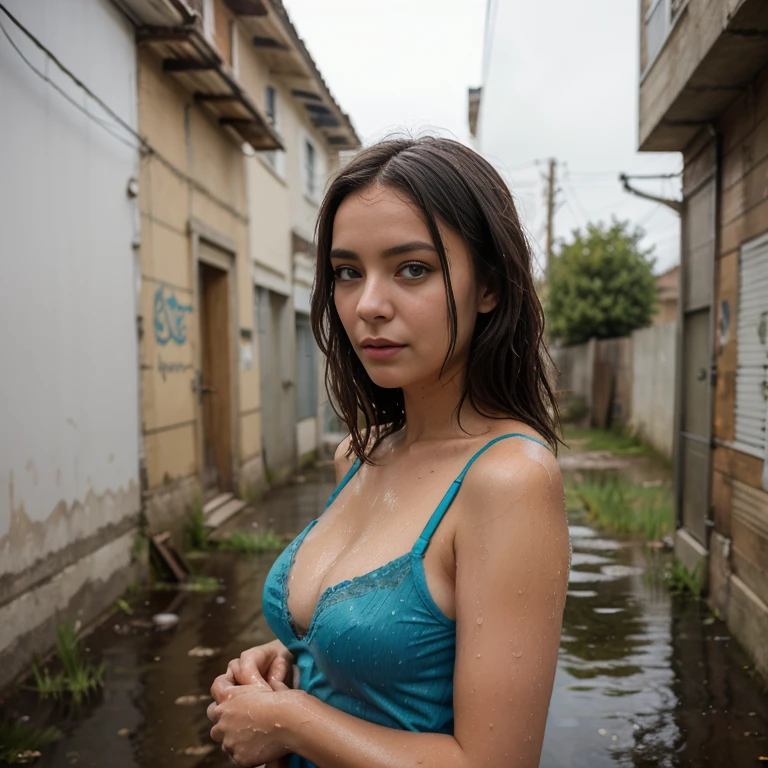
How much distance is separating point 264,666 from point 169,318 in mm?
5195

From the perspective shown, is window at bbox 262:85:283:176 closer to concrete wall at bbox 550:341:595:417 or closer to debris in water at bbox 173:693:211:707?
debris in water at bbox 173:693:211:707

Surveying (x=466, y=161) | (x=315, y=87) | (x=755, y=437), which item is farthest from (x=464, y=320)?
(x=315, y=87)

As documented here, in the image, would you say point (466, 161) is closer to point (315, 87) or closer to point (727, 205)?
point (727, 205)

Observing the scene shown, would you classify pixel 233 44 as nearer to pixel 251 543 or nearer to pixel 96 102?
pixel 96 102

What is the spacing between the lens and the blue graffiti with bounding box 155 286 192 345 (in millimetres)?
6133

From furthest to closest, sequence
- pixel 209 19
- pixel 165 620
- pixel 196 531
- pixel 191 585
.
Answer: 1. pixel 209 19
2. pixel 196 531
3. pixel 191 585
4. pixel 165 620

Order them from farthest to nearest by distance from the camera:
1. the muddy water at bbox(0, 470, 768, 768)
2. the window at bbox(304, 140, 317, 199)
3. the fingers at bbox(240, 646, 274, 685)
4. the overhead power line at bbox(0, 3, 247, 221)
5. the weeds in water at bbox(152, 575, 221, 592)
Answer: the window at bbox(304, 140, 317, 199)
the weeds in water at bbox(152, 575, 221, 592)
the overhead power line at bbox(0, 3, 247, 221)
the muddy water at bbox(0, 470, 768, 768)
the fingers at bbox(240, 646, 274, 685)

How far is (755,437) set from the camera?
4.34m

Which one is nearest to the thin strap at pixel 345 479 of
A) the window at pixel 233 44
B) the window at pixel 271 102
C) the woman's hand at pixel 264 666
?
the woman's hand at pixel 264 666

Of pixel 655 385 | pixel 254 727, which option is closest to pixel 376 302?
pixel 254 727

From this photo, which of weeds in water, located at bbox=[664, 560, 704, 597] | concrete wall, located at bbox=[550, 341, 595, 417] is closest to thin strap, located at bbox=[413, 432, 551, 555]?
weeds in water, located at bbox=[664, 560, 704, 597]

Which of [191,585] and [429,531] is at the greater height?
[429,531]

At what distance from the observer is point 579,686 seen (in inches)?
157

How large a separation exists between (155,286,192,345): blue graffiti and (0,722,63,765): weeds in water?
3.29 metres
